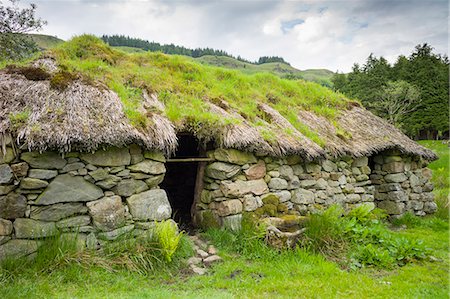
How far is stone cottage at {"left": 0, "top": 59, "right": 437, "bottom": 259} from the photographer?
420 cm

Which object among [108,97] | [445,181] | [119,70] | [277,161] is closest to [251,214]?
[277,161]

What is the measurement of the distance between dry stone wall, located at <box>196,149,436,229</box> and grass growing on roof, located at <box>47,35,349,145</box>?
867 millimetres

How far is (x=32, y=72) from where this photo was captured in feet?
17.3

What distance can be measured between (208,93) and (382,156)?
5661 millimetres

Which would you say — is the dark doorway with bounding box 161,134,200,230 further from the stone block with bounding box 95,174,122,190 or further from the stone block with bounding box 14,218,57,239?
the stone block with bounding box 14,218,57,239

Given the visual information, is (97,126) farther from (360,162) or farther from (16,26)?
(16,26)

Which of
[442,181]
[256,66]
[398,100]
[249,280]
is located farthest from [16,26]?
[256,66]

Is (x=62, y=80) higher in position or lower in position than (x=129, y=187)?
higher

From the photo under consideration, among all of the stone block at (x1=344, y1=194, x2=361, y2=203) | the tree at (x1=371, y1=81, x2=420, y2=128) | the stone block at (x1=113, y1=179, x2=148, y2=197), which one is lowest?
the stone block at (x1=344, y1=194, x2=361, y2=203)

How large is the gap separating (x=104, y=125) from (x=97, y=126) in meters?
0.10

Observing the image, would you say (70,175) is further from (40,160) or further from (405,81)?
(405,81)

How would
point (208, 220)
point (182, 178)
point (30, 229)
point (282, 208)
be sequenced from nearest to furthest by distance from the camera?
point (30, 229) → point (208, 220) → point (282, 208) → point (182, 178)

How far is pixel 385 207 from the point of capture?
8.86 metres

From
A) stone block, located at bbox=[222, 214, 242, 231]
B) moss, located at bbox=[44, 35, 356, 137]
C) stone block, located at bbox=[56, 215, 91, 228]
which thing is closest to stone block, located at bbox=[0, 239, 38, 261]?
stone block, located at bbox=[56, 215, 91, 228]
